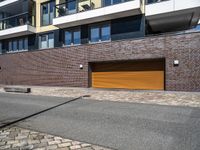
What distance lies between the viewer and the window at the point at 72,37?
18639 mm

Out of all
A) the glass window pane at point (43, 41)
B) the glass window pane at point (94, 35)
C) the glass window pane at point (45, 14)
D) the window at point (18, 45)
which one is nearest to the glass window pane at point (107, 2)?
the glass window pane at point (94, 35)

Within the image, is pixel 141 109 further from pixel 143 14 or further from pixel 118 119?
pixel 143 14

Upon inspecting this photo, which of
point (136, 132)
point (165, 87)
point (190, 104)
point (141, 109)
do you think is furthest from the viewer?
point (165, 87)

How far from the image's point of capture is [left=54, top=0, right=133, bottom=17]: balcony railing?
1671 centimetres

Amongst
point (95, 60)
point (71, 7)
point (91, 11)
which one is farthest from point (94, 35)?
point (71, 7)

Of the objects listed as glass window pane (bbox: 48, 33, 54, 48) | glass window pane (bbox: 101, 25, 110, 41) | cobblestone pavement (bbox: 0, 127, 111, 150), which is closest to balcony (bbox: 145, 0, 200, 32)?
glass window pane (bbox: 101, 25, 110, 41)

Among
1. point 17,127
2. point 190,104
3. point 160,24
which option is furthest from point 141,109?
point 160,24

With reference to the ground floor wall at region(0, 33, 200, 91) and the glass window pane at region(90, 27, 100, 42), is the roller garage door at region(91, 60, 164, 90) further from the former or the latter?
the glass window pane at region(90, 27, 100, 42)

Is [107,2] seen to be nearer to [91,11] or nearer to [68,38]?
[91,11]

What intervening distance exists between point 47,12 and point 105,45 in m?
9.44

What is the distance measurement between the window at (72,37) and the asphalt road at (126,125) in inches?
444

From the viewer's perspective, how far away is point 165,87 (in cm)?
1332

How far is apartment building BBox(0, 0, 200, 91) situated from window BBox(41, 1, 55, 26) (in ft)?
0.34

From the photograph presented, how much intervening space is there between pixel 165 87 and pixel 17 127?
10.2 m
